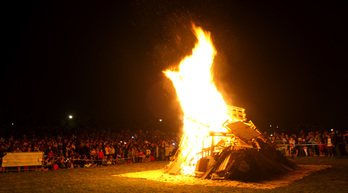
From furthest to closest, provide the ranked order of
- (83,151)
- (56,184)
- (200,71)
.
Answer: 1. (83,151)
2. (200,71)
3. (56,184)

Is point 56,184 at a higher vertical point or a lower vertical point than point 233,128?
lower


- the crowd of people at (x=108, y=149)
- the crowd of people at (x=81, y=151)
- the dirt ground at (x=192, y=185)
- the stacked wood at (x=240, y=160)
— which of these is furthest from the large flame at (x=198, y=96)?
the crowd of people at (x=81, y=151)

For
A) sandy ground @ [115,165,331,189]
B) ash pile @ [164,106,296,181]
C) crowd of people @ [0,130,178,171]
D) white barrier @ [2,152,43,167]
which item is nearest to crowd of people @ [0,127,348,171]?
crowd of people @ [0,130,178,171]

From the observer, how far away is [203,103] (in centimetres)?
1462

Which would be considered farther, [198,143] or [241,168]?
[198,143]

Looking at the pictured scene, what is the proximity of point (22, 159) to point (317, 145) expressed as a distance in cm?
2052

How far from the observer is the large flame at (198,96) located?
559 inches

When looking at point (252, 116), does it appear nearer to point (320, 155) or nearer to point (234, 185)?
point (320, 155)

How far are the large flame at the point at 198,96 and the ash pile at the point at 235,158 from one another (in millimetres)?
326

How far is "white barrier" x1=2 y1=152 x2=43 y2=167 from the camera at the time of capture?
50.6 ft

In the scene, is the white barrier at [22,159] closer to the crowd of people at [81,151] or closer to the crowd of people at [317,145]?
the crowd of people at [81,151]

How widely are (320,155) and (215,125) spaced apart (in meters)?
12.3

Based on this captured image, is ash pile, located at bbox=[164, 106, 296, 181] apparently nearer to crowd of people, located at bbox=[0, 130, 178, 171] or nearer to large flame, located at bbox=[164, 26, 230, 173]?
large flame, located at bbox=[164, 26, 230, 173]

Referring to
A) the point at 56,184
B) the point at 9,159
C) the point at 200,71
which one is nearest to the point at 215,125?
the point at 200,71
